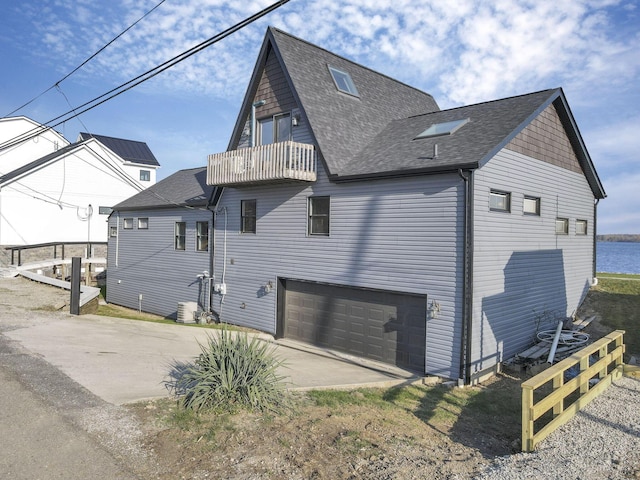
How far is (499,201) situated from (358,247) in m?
4.22

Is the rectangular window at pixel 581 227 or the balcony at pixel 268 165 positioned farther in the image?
the rectangular window at pixel 581 227

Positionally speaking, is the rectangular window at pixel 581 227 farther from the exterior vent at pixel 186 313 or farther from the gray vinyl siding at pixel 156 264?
the exterior vent at pixel 186 313

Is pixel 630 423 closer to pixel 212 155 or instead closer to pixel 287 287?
pixel 287 287

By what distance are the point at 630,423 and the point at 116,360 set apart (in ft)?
32.7

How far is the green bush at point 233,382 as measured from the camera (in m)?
7.39

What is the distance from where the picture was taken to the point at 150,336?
13.6 metres

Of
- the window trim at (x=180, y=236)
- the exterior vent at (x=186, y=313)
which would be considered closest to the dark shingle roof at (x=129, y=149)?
the window trim at (x=180, y=236)

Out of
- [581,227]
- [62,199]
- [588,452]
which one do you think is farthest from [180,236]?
[588,452]

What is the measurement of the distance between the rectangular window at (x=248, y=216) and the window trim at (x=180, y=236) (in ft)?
13.5

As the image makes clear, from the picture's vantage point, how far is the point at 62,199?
32.9m

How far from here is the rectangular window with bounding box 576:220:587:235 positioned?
17.8 m

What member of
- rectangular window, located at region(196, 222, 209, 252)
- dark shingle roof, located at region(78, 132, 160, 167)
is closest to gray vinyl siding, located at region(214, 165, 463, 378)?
rectangular window, located at region(196, 222, 209, 252)

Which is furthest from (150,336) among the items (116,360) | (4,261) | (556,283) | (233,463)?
(4,261)

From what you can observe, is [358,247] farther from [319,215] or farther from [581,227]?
[581,227]
